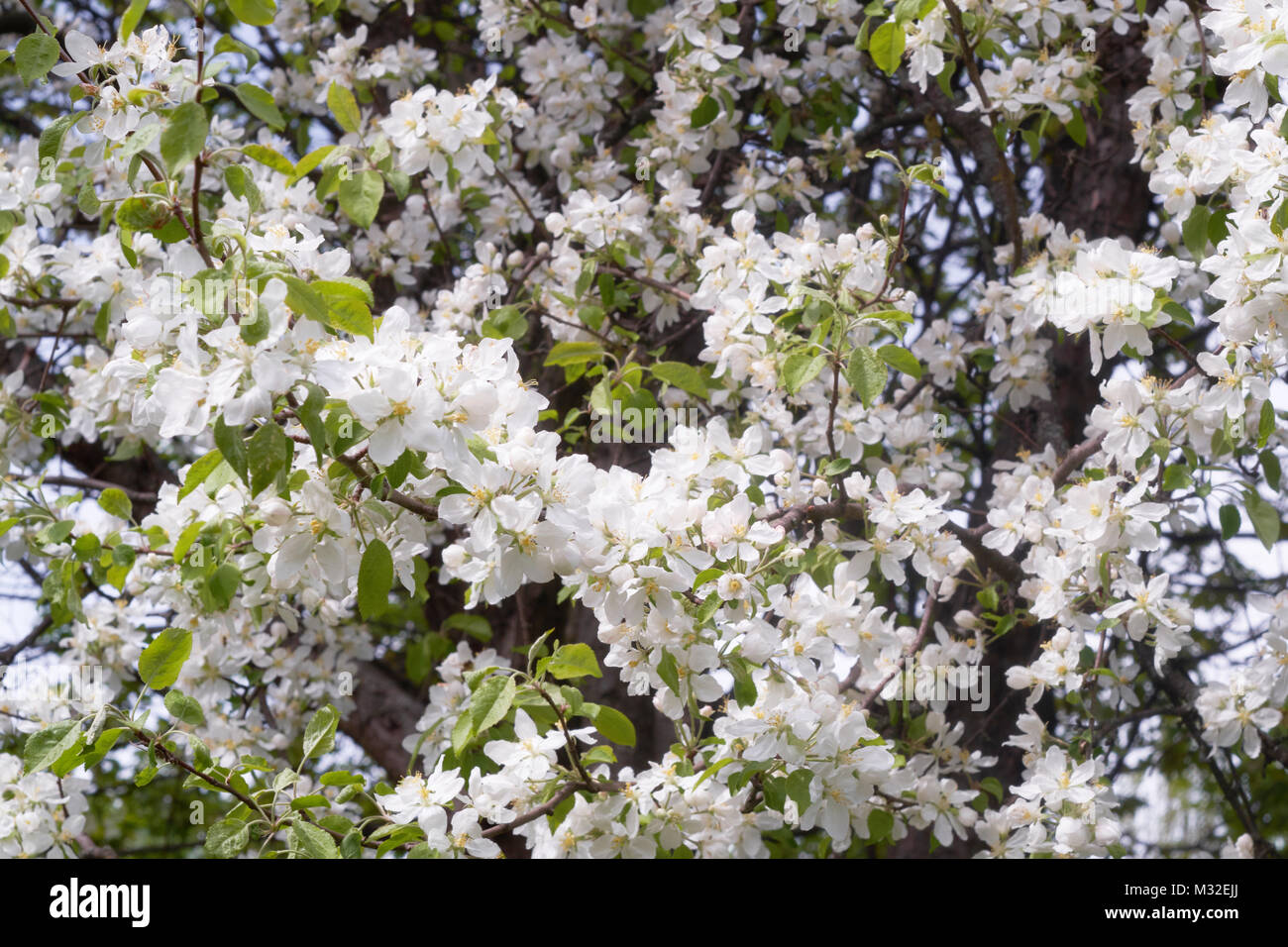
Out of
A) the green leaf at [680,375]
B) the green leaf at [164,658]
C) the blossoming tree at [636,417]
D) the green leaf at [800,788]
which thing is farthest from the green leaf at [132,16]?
the green leaf at [800,788]

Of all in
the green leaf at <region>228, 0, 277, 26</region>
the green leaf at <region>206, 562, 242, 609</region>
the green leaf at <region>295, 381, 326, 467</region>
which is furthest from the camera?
the green leaf at <region>206, 562, 242, 609</region>

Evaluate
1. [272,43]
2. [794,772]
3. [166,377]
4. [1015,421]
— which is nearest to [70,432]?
[272,43]

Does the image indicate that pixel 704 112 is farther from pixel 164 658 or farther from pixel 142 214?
pixel 164 658

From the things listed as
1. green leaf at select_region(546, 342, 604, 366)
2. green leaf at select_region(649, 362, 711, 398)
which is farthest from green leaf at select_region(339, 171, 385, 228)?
green leaf at select_region(649, 362, 711, 398)

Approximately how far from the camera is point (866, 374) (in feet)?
7.20

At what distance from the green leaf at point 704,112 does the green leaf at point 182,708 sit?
6.39 ft

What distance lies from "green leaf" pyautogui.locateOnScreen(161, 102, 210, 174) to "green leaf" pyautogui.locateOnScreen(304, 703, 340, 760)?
1.00 meters

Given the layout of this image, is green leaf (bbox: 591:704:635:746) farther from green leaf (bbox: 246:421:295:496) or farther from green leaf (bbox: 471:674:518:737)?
green leaf (bbox: 246:421:295:496)

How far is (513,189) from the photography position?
10.6ft

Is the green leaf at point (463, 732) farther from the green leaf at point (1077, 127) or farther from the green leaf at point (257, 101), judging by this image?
the green leaf at point (1077, 127)

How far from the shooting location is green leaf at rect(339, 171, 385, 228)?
8.55 ft

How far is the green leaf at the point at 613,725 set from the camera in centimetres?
201

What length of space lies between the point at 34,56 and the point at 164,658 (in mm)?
965

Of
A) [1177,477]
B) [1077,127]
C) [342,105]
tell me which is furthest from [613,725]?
[1077,127]
